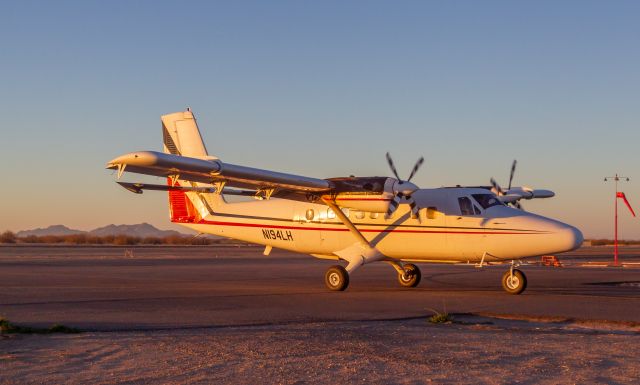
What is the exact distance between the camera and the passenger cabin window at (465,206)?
835 inches

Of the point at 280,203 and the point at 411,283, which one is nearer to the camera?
the point at 411,283

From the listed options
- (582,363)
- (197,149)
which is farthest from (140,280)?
(582,363)

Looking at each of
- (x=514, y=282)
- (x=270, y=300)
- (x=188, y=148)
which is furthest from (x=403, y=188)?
(x=188, y=148)

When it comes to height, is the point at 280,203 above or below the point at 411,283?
above

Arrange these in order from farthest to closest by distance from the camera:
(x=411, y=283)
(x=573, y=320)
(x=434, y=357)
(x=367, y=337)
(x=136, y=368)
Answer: (x=411, y=283), (x=573, y=320), (x=367, y=337), (x=434, y=357), (x=136, y=368)

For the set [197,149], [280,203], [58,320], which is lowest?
[58,320]

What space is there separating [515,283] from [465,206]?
2.64 meters

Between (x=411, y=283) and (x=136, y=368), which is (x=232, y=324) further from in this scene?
(x=411, y=283)

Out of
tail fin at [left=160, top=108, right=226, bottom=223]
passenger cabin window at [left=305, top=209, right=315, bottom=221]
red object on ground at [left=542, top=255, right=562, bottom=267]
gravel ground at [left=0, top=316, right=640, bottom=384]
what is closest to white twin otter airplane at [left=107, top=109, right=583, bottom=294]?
passenger cabin window at [left=305, top=209, right=315, bottom=221]

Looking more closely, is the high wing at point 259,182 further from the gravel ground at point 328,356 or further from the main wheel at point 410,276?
the gravel ground at point 328,356

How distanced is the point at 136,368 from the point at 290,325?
469cm

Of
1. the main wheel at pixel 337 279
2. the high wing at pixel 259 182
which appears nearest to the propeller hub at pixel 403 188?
the high wing at pixel 259 182

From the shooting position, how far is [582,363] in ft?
28.9

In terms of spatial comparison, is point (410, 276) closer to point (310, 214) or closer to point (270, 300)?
point (310, 214)
